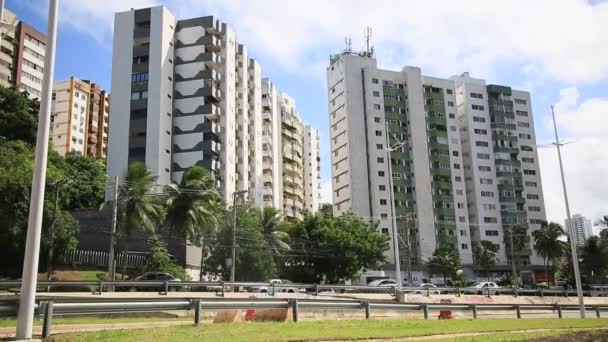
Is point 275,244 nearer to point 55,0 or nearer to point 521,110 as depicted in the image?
point 55,0

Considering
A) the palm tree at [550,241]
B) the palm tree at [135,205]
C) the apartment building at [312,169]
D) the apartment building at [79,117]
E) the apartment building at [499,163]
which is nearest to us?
the palm tree at [135,205]

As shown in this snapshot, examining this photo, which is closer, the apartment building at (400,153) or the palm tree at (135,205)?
the palm tree at (135,205)

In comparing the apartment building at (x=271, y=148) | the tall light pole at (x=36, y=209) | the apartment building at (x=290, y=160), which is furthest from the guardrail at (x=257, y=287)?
the apartment building at (x=290, y=160)

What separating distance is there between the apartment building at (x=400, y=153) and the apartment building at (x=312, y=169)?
44.0m

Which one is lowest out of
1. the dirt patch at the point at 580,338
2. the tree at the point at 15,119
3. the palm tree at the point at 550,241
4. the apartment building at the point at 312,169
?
the dirt patch at the point at 580,338

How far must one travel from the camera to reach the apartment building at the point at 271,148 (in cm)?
11300

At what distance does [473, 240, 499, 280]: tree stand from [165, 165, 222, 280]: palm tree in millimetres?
57573

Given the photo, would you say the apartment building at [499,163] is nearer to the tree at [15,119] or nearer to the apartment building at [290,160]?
the apartment building at [290,160]

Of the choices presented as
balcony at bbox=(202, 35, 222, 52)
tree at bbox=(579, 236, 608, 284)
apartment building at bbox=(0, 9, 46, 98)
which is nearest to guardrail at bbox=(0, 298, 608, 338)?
balcony at bbox=(202, 35, 222, 52)

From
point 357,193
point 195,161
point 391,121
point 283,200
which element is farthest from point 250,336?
point 283,200

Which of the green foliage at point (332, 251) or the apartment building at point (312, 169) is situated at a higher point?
the apartment building at point (312, 169)

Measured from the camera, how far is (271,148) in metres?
119

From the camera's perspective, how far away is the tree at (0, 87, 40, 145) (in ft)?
209

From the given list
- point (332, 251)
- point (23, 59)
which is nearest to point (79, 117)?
point (23, 59)
